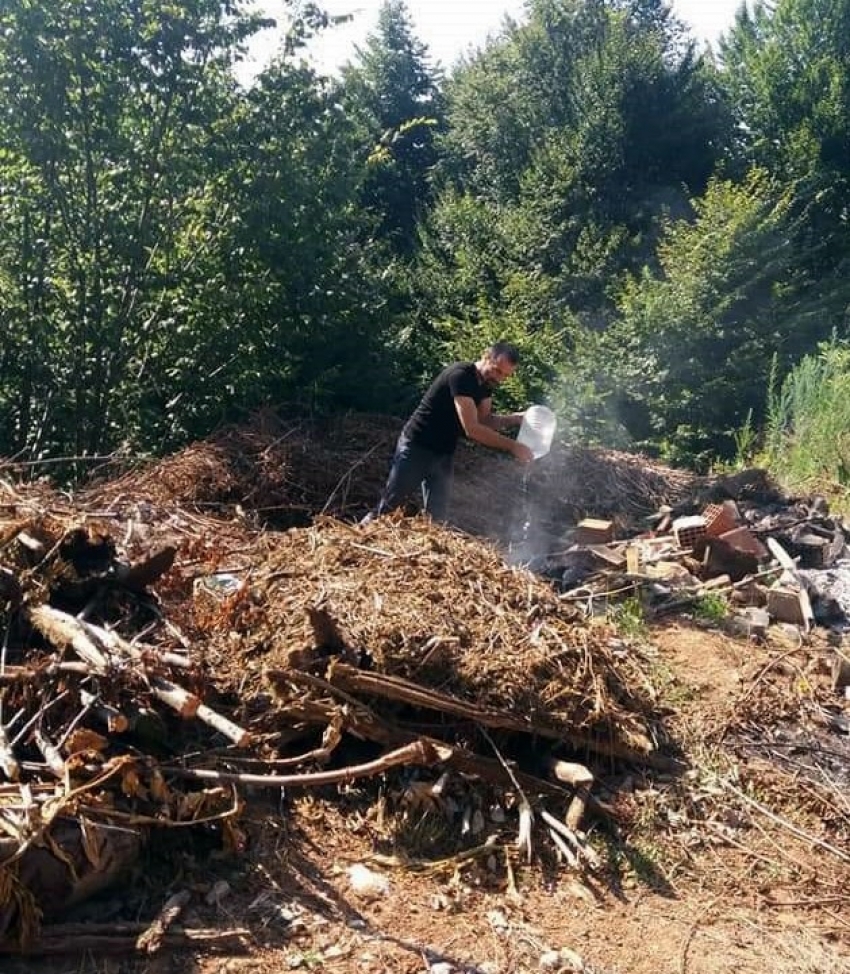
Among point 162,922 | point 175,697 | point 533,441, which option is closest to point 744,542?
point 533,441

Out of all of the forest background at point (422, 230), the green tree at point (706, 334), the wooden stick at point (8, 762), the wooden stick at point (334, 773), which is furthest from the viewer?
the green tree at point (706, 334)

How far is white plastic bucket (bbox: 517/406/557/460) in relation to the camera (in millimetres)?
6129

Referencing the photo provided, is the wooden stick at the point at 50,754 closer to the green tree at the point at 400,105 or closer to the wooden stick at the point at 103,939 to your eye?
the wooden stick at the point at 103,939

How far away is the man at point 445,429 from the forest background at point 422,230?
8.89 feet

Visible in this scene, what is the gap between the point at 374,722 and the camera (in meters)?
3.57

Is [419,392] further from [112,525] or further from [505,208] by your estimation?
[505,208]

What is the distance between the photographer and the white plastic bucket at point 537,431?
20.1 ft

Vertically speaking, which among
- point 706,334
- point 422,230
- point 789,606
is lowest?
point 789,606

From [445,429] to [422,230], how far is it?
10.2 metres

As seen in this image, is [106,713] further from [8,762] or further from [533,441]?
[533,441]

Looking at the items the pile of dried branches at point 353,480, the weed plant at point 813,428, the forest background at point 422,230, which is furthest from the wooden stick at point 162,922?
the weed plant at point 813,428

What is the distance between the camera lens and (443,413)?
5832 mm

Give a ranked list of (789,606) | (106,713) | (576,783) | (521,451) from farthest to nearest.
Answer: (521,451) < (789,606) < (576,783) < (106,713)

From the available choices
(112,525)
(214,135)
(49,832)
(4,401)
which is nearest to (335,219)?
(214,135)
